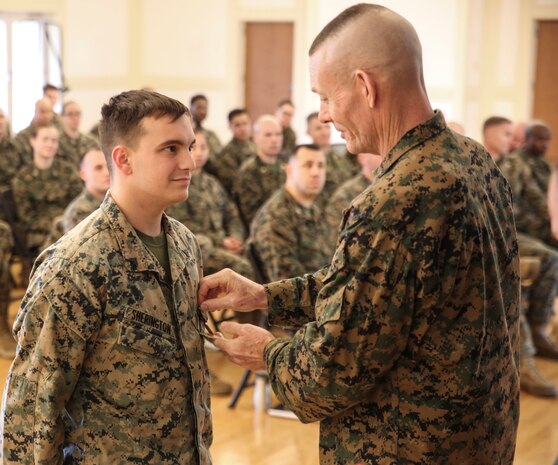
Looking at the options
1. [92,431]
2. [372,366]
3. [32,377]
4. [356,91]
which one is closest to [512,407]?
[372,366]

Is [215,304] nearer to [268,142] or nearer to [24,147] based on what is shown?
[268,142]

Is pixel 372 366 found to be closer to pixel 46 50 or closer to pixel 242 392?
Result: pixel 242 392

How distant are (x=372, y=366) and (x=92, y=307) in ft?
1.99

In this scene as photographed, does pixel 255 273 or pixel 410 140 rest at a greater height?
pixel 410 140

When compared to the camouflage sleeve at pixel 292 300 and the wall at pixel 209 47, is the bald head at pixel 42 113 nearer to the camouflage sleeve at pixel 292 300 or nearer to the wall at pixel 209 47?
Answer: the wall at pixel 209 47

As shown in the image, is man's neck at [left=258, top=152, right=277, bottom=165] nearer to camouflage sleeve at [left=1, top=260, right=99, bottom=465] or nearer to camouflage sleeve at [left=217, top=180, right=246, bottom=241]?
camouflage sleeve at [left=217, top=180, right=246, bottom=241]

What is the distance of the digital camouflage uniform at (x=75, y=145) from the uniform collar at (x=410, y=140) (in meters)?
7.13

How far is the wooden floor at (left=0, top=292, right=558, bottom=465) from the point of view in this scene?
3881 millimetres

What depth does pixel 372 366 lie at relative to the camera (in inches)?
62.9

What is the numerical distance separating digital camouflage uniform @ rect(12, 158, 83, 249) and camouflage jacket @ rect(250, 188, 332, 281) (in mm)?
1977

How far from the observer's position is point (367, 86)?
165 centimetres

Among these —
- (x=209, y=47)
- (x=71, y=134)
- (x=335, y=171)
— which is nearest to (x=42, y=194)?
(x=335, y=171)

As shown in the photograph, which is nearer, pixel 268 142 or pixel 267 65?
pixel 268 142

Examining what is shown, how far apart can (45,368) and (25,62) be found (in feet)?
37.7
